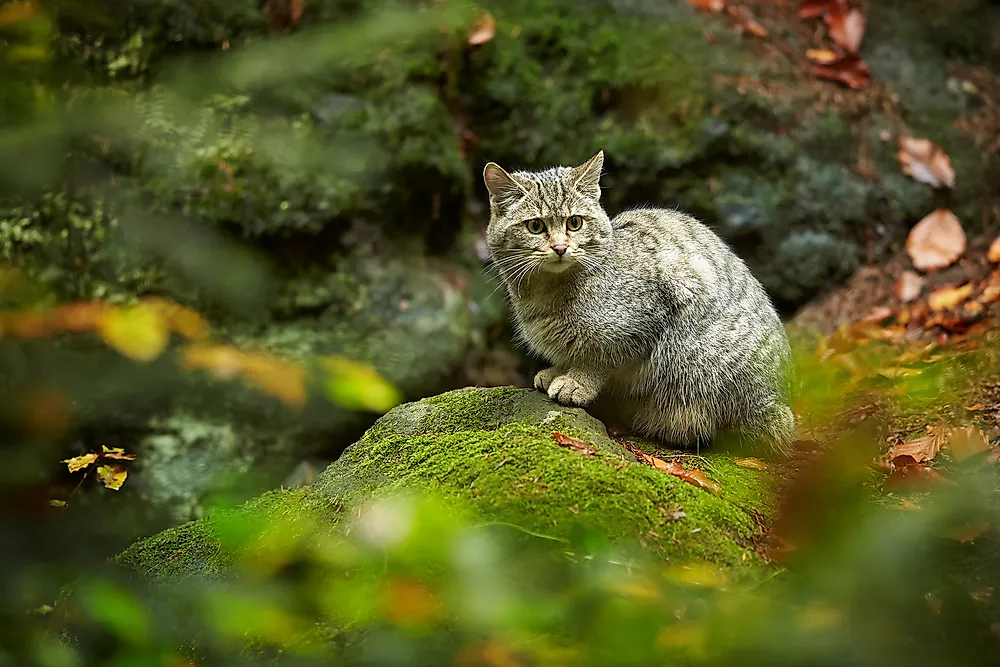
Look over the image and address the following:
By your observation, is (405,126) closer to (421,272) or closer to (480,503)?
(421,272)

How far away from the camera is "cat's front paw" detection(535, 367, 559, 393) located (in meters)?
3.80

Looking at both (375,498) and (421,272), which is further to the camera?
(421,272)

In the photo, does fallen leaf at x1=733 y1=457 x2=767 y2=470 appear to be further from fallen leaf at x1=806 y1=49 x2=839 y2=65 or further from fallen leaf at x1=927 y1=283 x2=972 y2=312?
fallen leaf at x1=806 y1=49 x2=839 y2=65

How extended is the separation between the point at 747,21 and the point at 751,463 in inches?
173

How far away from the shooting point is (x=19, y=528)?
129 cm

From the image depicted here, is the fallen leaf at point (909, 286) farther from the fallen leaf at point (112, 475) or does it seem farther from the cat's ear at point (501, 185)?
the fallen leaf at point (112, 475)

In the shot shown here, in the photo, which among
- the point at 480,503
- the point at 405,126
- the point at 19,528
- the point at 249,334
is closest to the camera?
the point at 19,528

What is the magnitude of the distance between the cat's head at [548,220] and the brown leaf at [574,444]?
85 cm

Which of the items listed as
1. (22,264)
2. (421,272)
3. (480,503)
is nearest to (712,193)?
(421,272)

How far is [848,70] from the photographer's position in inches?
254

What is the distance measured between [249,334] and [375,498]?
2.58 meters

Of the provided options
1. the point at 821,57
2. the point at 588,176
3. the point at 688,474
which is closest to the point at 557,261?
the point at 588,176

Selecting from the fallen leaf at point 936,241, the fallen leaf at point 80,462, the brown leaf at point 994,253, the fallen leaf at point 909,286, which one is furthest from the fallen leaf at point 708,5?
the fallen leaf at point 80,462

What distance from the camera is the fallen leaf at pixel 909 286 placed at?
19.0ft
